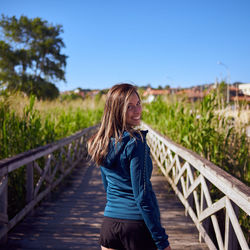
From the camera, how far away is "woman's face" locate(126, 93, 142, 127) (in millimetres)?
1256

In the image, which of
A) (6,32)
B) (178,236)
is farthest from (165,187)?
(6,32)

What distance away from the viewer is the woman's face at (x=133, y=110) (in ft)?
4.12

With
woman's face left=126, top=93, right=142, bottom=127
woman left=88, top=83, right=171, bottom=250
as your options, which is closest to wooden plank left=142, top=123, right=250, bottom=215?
woman left=88, top=83, right=171, bottom=250

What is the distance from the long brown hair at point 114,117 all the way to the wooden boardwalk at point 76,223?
1697 millimetres

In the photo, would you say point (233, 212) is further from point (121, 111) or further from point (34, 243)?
point (34, 243)

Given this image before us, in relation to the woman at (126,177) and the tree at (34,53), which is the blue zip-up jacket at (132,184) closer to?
the woman at (126,177)

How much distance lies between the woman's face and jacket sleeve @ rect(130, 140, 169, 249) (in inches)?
6.8

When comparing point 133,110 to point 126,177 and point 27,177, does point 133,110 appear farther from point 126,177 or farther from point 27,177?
point 27,177

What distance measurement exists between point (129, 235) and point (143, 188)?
25 centimetres

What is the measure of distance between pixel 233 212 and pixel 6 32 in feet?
109

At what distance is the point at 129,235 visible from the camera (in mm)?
1191

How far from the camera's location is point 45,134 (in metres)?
4.18

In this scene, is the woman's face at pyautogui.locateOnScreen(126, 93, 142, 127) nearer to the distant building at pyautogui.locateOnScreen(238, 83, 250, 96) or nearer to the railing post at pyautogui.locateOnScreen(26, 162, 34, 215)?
the railing post at pyautogui.locateOnScreen(26, 162, 34, 215)

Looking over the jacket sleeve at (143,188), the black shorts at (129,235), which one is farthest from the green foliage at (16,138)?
the jacket sleeve at (143,188)
